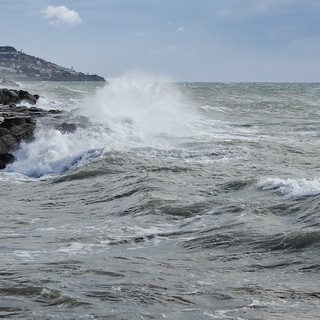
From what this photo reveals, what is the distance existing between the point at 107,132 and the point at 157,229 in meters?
12.9

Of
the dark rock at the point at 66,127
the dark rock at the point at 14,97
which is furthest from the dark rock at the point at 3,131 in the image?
the dark rock at the point at 14,97

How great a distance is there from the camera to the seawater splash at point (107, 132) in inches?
675

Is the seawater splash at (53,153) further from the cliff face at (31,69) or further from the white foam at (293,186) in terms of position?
the cliff face at (31,69)

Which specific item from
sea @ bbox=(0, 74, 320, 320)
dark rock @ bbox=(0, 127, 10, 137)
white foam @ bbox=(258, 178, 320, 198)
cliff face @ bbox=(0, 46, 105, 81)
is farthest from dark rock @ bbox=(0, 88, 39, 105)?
cliff face @ bbox=(0, 46, 105, 81)

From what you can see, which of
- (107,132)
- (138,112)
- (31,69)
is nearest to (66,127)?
(107,132)

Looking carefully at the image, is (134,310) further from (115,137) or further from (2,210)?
(115,137)

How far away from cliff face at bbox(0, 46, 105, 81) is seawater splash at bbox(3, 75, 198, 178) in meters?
117

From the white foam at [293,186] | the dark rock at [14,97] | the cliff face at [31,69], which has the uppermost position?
the cliff face at [31,69]

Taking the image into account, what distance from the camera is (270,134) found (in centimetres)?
2673

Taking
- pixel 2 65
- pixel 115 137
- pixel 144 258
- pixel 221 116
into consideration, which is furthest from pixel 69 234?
pixel 2 65

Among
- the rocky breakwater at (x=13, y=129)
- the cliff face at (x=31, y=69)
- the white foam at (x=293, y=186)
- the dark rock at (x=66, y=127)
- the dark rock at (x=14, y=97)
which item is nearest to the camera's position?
the white foam at (x=293, y=186)

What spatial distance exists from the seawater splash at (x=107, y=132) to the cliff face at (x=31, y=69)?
117m

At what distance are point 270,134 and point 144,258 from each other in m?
19.5

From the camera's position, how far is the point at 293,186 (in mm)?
12430
